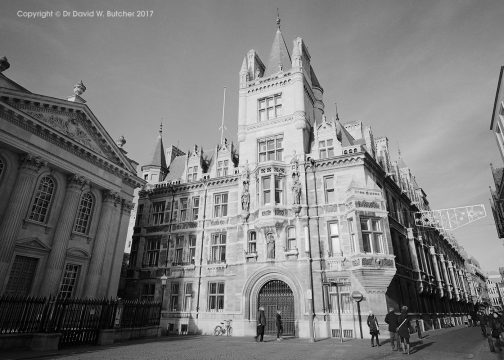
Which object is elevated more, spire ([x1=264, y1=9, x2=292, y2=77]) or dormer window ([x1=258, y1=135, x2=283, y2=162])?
spire ([x1=264, y1=9, x2=292, y2=77])

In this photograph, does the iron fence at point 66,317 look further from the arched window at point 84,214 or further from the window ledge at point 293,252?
the window ledge at point 293,252

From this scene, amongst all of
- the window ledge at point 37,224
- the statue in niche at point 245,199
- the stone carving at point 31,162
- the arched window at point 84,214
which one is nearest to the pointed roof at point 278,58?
the statue in niche at point 245,199

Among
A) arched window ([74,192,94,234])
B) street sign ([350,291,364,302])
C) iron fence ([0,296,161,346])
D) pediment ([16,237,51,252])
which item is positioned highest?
arched window ([74,192,94,234])

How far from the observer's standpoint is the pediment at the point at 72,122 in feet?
71.0

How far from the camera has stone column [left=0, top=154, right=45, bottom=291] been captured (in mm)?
19344

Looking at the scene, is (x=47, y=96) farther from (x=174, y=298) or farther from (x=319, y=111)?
(x=319, y=111)

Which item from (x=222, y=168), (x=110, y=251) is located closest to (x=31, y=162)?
(x=110, y=251)

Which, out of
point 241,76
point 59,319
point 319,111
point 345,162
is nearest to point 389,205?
point 345,162

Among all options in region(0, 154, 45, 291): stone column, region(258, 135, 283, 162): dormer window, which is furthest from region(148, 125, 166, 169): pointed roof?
region(0, 154, 45, 291): stone column

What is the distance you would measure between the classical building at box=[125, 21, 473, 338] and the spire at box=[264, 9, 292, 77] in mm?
171

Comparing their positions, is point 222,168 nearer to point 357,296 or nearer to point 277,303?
point 277,303

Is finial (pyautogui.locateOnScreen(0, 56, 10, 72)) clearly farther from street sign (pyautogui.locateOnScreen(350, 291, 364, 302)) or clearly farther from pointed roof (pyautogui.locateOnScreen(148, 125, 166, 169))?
street sign (pyautogui.locateOnScreen(350, 291, 364, 302))

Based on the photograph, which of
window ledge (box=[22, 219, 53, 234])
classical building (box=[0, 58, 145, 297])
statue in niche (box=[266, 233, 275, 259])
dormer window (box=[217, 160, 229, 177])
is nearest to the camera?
classical building (box=[0, 58, 145, 297])

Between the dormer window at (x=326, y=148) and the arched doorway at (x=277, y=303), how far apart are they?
466 inches
